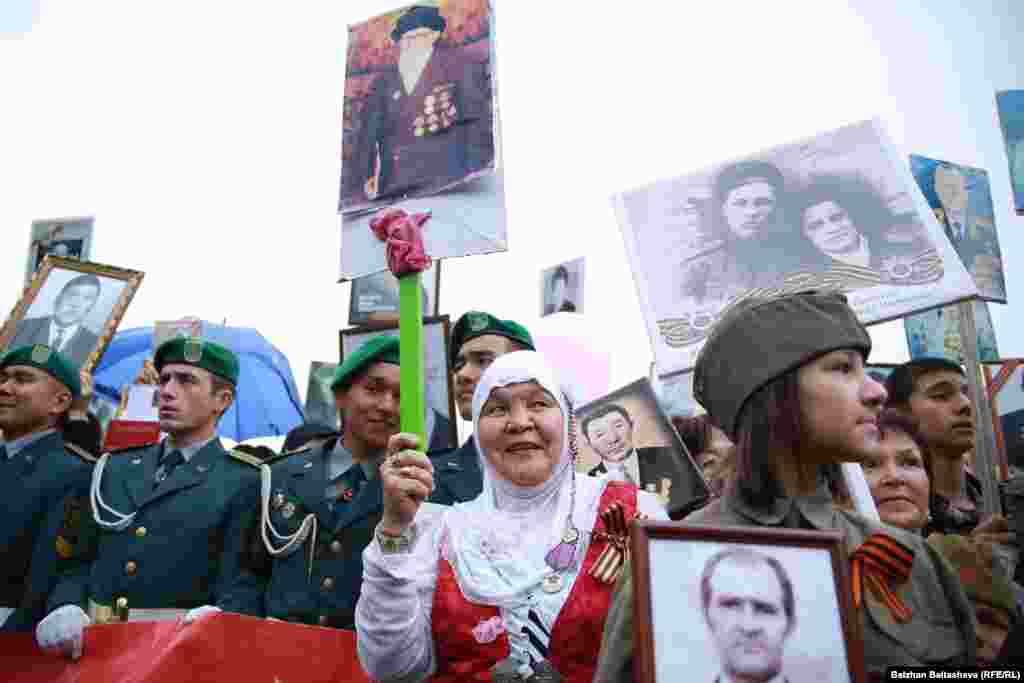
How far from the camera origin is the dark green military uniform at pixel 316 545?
3.74m

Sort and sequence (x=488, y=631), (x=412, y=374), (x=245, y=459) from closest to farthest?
(x=412, y=374) < (x=488, y=631) < (x=245, y=459)

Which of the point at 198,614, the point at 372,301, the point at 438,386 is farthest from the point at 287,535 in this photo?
the point at 372,301

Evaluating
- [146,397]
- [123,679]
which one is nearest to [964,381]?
[123,679]

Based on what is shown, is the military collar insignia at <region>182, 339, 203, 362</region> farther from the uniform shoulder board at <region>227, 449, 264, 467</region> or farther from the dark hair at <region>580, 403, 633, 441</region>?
the dark hair at <region>580, 403, 633, 441</region>

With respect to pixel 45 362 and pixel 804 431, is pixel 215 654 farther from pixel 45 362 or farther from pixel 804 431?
pixel 45 362

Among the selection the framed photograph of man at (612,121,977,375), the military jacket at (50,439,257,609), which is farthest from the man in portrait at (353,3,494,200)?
the military jacket at (50,439,257,609)

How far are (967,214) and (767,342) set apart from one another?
3.91 meters

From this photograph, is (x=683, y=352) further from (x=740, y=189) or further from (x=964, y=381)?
(x=964, y=381)

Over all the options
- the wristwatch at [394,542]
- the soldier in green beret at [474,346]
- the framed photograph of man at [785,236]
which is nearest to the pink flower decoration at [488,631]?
the wristwatch at [394,542]

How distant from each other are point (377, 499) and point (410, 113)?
1802 millimetres

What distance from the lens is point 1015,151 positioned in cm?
511

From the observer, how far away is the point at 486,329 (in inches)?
188

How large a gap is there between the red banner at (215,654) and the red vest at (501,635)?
780 millimetres

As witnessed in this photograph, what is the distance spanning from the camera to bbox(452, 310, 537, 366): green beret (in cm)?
476
